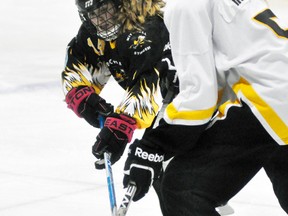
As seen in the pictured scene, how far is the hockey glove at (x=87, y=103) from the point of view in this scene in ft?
7.36

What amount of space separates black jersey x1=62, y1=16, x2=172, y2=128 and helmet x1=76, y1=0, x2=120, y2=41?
5 centimetres

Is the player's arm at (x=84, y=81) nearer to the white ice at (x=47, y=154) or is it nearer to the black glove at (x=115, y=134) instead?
the black glove at (x=115, y=134)

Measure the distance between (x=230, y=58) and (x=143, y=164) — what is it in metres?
0.29

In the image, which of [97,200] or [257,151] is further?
[97,200]

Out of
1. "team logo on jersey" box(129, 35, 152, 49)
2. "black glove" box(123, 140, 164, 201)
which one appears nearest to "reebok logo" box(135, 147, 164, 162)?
"black glove" box(123, 140, 164, 201)

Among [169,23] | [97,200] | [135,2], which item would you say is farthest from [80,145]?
[169,23]

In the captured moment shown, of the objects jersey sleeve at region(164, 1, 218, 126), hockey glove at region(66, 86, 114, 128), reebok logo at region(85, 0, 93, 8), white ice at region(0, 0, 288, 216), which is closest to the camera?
jersey sleeve at region(164, 1, 218, 126)

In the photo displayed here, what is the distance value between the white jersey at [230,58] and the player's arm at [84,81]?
2.37 feet

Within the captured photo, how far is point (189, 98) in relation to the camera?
60.6 inches

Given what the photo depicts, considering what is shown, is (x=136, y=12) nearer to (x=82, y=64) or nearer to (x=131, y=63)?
Answer: (x=131, y=63)

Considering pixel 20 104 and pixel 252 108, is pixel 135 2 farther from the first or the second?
pixel 20 104

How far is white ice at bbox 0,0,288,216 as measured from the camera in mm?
2596

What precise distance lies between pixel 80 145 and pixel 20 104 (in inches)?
32.9

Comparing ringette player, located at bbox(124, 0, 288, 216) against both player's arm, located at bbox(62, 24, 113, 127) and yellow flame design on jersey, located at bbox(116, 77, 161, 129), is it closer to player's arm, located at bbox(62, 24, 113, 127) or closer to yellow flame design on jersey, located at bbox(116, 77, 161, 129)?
yellow flame design on jersey, located at bbox(116, 77, 161, 129)
